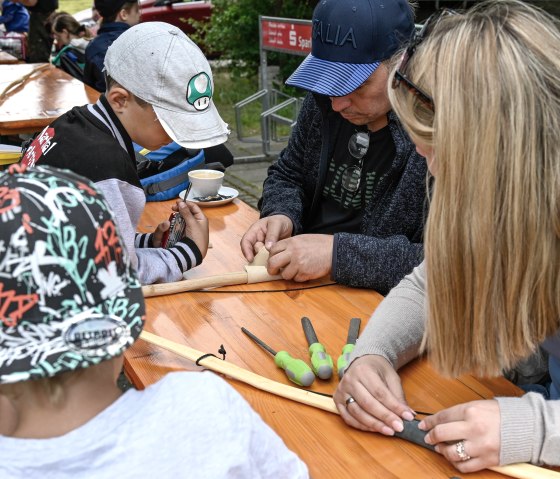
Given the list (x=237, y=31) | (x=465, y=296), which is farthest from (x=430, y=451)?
(x=237, y=31)

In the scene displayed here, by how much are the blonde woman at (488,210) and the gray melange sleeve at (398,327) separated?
20 centimetres

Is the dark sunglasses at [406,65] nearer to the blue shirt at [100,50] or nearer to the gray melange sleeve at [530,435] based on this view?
the gray melange sleeve at [530,435]

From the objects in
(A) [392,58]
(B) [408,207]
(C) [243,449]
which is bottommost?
(B) [408,207]

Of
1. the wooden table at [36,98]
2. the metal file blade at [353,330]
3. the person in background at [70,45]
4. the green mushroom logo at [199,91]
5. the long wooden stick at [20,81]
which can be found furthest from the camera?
the person in background at [70,45]

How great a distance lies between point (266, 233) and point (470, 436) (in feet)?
3.67

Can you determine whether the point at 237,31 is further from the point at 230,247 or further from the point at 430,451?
the point at 430,451

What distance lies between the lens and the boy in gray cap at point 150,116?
197 centimetres

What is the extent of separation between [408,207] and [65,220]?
56.8 inches

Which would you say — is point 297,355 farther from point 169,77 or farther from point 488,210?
point 169,77

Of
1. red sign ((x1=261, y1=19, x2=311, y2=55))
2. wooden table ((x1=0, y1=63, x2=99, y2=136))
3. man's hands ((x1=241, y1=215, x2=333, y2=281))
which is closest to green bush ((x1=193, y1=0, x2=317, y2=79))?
red sign ((x1=261, y1=19, x2=311, y2=55))

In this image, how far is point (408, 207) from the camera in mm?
2180

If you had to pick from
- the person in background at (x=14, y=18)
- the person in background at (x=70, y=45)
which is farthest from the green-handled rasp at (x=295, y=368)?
the person in background at (x=14, y=18)

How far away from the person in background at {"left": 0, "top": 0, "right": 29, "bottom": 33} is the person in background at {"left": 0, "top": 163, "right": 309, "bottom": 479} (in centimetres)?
1043

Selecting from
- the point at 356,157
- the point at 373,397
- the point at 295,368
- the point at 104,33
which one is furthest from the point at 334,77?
the point at 104,33
